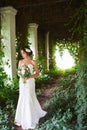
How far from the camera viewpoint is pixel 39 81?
12180 millimetres

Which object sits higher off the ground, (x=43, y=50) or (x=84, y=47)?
(x=43, y=50)

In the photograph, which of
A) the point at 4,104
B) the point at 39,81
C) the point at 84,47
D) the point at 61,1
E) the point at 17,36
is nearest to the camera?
the point at 84,47

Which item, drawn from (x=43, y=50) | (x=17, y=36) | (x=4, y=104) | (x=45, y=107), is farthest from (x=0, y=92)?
(x=43, y=50)

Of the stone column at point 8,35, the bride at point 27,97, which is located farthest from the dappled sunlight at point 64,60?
the bride at point 27,97

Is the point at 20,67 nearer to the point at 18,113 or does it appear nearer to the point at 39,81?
the point at 18,113

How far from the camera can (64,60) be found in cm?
2375

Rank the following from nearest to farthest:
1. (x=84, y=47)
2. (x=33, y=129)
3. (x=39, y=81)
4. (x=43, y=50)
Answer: (x=84, y=47) → (x=33, y=129) → (x=39, y=81) → (x=43, y=50)

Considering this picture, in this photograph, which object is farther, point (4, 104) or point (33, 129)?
point (4, 104)

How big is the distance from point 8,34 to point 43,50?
26.3ft

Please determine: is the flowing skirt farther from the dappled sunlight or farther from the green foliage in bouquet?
the dappled sunlight

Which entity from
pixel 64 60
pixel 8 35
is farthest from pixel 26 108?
pixel 64 60

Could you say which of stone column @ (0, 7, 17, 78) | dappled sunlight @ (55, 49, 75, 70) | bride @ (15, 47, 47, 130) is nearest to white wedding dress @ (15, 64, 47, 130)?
bride @ (15, 47, 47, 130)

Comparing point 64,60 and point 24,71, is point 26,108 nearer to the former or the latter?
point 24,71

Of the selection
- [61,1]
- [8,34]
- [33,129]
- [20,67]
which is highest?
[61,1]
